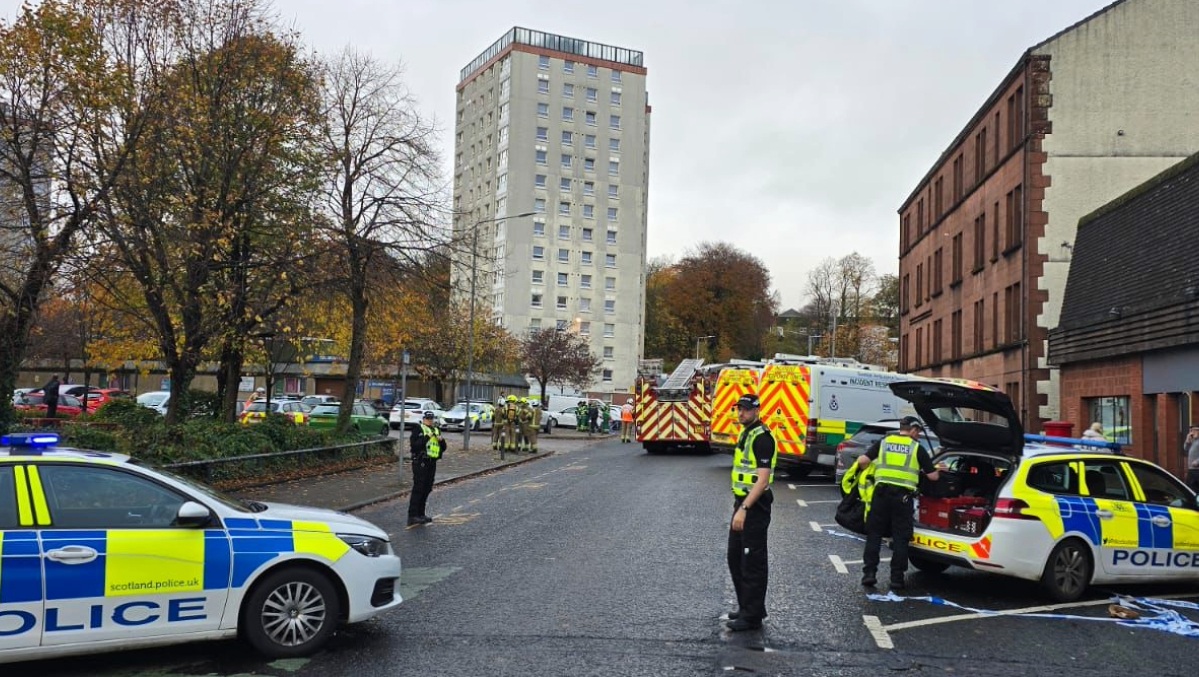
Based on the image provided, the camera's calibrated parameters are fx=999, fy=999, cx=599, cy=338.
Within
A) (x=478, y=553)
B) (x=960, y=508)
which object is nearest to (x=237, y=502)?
(x=478, y=553)

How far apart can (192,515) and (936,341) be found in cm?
4082

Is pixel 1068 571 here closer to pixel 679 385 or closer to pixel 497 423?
pixel 497 423

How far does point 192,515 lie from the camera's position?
20.5 ft

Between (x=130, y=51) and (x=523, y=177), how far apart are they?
70395mm

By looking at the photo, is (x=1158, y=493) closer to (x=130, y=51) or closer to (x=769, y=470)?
(x=769, y=470)

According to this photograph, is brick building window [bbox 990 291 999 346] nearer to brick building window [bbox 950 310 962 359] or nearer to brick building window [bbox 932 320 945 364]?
brick building window [bbox 950 310 962 359]

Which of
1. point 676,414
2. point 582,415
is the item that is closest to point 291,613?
point 676,414

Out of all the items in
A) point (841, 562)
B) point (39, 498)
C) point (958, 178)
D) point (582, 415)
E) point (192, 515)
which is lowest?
point (841, 562)

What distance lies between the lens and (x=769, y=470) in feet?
24.2

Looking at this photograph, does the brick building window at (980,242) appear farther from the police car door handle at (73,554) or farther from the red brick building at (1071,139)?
the police car door handle at (73,554)

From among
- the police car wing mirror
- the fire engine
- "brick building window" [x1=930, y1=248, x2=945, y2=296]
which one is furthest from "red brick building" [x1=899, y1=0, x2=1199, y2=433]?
the police car wing mirror

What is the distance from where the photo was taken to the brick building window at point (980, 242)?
34969mm

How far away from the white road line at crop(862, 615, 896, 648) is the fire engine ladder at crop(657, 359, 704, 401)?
23440 millimetres

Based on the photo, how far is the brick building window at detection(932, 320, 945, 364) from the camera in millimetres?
42844
